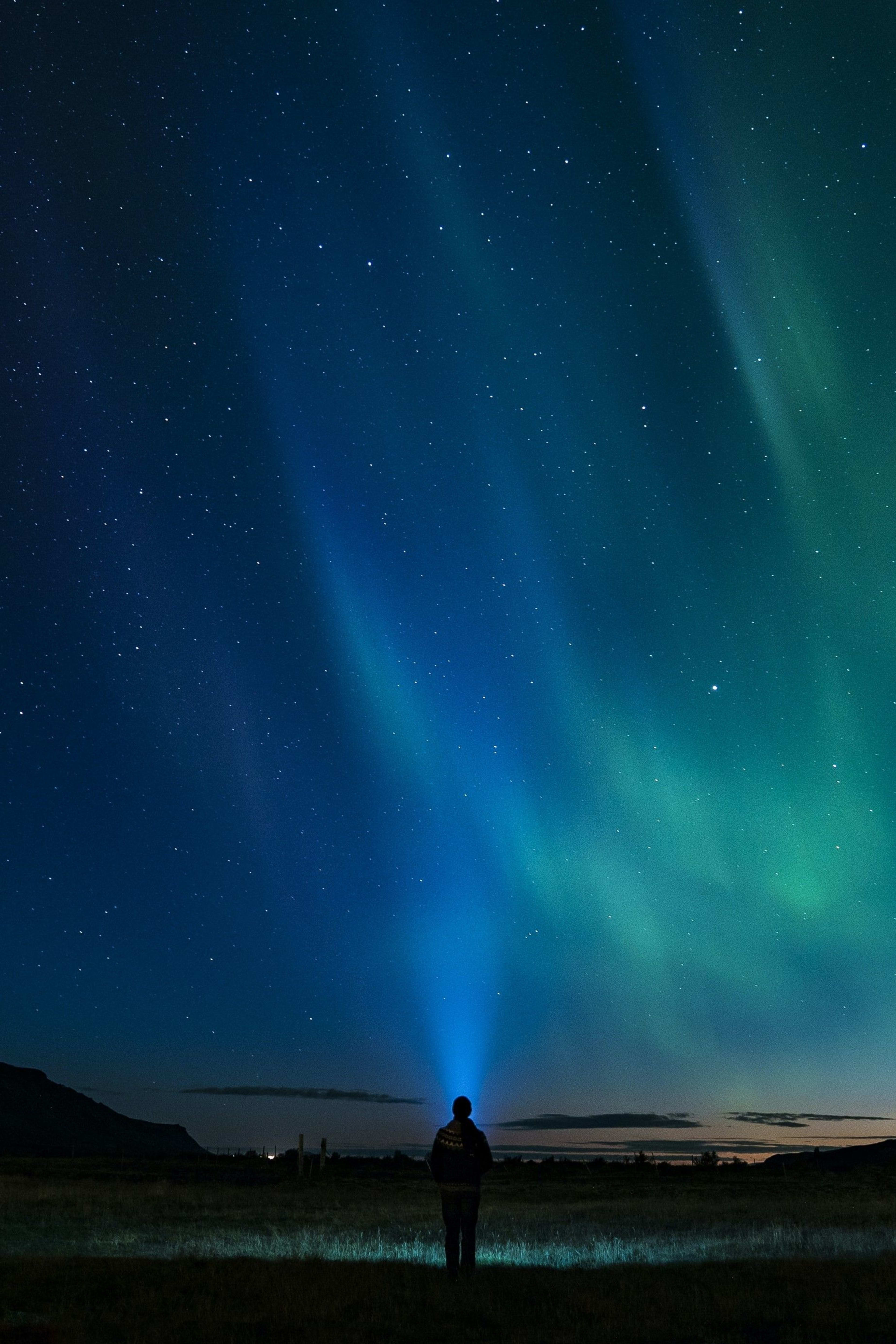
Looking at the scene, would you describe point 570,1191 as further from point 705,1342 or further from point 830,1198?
point 705,1342

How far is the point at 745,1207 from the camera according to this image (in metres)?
25.1

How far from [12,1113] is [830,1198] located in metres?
187

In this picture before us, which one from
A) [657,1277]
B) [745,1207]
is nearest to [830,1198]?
[745,1207]

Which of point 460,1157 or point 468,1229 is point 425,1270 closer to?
point 468,1229

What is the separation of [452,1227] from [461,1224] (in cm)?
14

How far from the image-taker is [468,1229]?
12.1 meters

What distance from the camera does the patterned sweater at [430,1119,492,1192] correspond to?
39.4 ft

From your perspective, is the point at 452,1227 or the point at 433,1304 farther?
the point at 452,1227

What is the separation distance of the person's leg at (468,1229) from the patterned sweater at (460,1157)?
0.34 feet

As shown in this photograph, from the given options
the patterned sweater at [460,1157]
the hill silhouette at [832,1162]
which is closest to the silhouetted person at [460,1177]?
the patterned sweater at [460,1157]

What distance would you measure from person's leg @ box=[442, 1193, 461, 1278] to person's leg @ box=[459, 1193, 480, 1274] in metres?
0.04

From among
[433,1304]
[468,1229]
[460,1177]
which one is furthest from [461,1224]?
[433,1304]

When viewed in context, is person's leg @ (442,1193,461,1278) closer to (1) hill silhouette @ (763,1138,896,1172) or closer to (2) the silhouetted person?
(2) the silhouetted person

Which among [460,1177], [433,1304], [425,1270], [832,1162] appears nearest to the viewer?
[433,1304]
